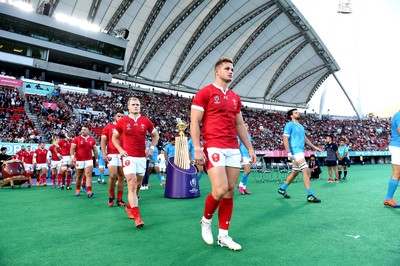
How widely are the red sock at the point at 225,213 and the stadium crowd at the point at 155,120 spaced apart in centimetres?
1575

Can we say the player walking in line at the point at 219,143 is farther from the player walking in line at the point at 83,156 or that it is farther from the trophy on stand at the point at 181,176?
the player walking in line at the point at 83,156

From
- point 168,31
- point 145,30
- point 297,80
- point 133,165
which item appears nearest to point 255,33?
point 168,31

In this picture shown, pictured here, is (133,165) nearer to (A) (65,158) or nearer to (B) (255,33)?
(A) (65,158)

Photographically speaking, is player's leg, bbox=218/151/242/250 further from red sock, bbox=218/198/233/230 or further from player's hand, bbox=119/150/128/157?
player's hand, bbox=119/150/128/157

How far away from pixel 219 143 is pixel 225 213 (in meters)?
0.88

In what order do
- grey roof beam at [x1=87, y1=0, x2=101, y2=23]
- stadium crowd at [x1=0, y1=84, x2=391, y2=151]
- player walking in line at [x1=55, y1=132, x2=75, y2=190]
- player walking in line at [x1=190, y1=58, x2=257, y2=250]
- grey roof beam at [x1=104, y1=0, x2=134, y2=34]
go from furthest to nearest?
grey roof beam at [x1=104, y1=0, x2=134, y2=34] → grey roof beam at [x1=87, y1=0, x2=101, y2=23] → stadium crowd at [x1=0, y1=84, x2=391, y2=151] → player walking in line at [x1=55, y1=132, x2=75, y2=190] → player walking in line at [x1=190, y1=58, x2=257, y2=250]

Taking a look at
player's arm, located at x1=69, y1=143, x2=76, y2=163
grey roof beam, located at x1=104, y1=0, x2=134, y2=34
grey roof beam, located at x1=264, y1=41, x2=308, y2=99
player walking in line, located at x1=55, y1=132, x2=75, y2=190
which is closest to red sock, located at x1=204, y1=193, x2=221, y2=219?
player's arm, located at x1=69, y1=143, x2=76, y2=163

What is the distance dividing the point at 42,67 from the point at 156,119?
48.1 feet

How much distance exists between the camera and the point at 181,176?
7918mm

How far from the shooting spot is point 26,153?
14.2 metres

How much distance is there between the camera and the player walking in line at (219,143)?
11.0 ft

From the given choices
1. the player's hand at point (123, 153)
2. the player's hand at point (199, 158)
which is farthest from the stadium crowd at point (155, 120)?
the player's hand at point (199, 158)

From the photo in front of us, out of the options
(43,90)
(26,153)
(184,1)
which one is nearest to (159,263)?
(26,153)

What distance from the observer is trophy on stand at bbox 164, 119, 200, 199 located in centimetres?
785
